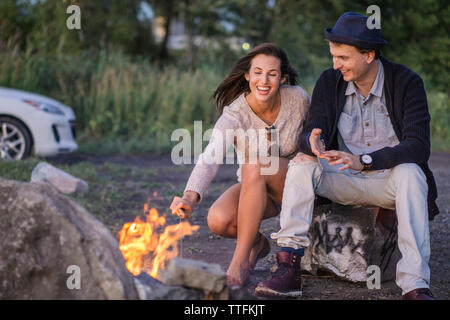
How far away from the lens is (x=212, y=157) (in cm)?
384

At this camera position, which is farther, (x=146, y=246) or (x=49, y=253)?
(x=146, y=246)

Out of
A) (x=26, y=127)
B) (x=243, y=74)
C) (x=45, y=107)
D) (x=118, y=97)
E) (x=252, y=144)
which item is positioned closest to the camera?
(x=252, y=144)

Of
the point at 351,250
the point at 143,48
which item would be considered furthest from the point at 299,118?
the point at 143,48

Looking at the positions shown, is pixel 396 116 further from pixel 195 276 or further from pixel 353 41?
pixel 195 276

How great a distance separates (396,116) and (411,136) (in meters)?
0.23

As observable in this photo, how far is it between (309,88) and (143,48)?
10.4 meters

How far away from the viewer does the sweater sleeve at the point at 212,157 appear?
370 cm

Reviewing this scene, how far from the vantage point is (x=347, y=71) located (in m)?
3.90

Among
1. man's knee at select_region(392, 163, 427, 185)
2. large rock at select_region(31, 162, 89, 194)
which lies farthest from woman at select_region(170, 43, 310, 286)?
large rock at select_region(31, 162, 89, 194)

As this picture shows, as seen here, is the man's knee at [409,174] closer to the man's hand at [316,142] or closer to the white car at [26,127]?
the man's hand at [316,142]

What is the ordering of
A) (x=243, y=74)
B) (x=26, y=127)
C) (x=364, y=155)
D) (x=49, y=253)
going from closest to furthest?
(x=49, y=253), (x=364, y=155), (x=243, y=74), (x=26, y=127)

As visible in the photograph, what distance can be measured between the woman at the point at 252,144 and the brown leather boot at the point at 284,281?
0.78 feet

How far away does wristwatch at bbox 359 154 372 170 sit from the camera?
3566 millimetres

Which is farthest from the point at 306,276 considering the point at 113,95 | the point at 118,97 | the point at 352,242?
the point at 113,95
